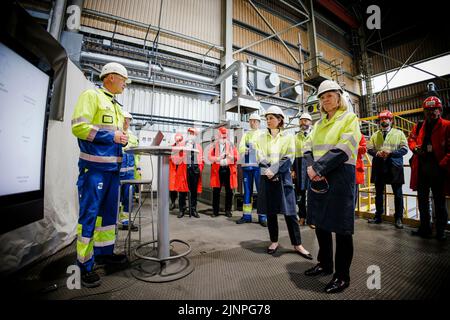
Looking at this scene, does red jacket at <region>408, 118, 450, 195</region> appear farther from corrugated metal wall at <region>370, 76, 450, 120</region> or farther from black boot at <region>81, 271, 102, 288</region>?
corrugated metal wall at <region>370, 76, 450, 120</region>

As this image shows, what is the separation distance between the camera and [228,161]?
4289mm

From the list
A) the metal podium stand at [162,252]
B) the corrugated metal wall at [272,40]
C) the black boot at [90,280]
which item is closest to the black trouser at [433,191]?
the metal podium stand at [162,252]

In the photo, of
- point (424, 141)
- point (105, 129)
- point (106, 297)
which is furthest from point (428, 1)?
point (106, 297)

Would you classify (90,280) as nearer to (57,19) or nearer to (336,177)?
(336,177)

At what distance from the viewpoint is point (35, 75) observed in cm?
138

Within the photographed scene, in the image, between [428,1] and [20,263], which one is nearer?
[20,263]

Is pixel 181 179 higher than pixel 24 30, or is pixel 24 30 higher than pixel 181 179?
pixel 24 30

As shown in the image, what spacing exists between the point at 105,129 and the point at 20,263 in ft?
4.95

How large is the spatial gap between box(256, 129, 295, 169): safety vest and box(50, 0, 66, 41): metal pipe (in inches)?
171

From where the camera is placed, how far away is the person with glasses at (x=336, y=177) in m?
1.55

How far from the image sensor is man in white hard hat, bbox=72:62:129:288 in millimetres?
1692

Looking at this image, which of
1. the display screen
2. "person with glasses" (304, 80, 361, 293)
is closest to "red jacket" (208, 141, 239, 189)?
"person with glasses" (304, 80, 361, 293)

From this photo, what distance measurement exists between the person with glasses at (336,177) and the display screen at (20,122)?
82.1 inches
